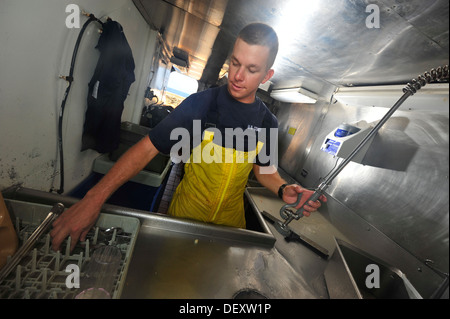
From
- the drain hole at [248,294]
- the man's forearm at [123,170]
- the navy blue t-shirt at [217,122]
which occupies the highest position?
the navy blue t-shirt at [217,122]

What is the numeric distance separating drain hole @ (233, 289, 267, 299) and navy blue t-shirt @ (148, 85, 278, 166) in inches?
30.0

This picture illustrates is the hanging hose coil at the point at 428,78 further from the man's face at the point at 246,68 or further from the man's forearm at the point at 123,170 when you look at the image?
the man's forearm at the point at 123,170

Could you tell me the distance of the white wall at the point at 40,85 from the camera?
3.49ft

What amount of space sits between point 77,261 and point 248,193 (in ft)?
5.25

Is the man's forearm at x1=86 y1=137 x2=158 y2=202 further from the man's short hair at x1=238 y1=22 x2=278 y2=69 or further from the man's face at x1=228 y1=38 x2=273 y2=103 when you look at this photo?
the man's short hair at x1=238 y1=22 x2=278 y2=69

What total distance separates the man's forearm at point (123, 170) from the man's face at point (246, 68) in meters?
0.63

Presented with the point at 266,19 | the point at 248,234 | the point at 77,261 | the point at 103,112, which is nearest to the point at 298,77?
the point at 266,19

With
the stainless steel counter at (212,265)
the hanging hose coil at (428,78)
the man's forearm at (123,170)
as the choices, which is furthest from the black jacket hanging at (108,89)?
the hanging hose coil at (428,78)

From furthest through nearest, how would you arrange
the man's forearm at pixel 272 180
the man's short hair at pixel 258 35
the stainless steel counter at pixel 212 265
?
the man's forearm at pixel 272 180 → the man's short hair at pixel 258 35 → the stainless steel counter at pixel 212 265

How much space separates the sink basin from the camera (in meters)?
0.52

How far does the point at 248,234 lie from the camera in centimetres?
104

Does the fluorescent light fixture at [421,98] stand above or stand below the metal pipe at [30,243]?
above

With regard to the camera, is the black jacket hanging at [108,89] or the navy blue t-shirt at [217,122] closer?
the navy blue t-shirt at [217,122]

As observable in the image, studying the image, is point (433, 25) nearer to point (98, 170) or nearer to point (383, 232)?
point (383, 232)
